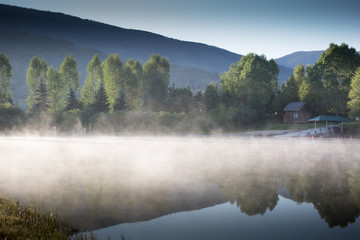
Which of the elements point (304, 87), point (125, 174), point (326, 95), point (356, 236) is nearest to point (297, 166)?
point (125, 174)

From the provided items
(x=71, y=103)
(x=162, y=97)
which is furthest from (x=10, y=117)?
(x=162, y=97)

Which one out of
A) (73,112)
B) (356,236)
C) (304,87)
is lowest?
(356,236)

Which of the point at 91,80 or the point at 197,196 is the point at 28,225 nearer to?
the point at 197,196

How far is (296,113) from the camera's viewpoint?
60.3 meters

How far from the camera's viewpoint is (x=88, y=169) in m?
18.5

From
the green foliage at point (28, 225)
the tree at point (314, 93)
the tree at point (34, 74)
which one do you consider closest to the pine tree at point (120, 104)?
the tree at point (34, 74)

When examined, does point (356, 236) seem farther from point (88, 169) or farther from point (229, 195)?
point (88, 169)

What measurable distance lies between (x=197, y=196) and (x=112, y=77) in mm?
62471

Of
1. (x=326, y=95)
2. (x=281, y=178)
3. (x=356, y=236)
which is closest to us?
(x=356, y=236)

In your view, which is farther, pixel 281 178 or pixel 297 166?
pixel 297 166

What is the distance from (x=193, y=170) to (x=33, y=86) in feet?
212

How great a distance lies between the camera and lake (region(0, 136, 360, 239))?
902 cm

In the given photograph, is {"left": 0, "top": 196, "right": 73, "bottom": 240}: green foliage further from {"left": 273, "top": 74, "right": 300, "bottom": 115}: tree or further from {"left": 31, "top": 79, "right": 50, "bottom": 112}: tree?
{"left": 273, "top": 74, "right": 300, "bottom": 115}: tree

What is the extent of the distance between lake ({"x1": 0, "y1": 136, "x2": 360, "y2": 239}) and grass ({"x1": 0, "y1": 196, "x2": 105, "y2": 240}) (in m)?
0.58
